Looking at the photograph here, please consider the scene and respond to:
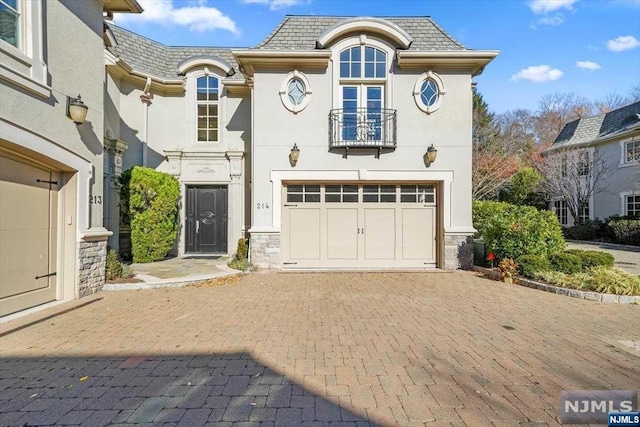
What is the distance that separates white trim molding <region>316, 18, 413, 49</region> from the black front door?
561 cm

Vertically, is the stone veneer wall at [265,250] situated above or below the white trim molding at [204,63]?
below

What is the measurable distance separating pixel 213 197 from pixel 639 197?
20.2 meters

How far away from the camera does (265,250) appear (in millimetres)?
9102

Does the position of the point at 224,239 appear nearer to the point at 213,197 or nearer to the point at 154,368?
the point at 213,197

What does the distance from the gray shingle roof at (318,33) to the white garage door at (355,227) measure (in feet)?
12.9

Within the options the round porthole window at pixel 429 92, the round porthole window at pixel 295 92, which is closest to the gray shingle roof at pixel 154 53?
the round porthole window at pixel 295 92

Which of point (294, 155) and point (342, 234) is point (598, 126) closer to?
point (342, 234)

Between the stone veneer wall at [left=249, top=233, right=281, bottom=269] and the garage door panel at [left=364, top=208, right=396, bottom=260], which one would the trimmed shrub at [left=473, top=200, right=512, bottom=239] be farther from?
the stone veneer wall at [left=249, top=233, right=281, bottom=269]

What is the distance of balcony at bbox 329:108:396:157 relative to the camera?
9047 millimetres

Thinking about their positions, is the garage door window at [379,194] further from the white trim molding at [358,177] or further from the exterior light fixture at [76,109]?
the exterior light fixture at [76,109]

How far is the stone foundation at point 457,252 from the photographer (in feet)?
30.0

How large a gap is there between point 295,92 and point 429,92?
3.76 metres

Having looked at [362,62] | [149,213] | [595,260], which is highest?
[362,62]

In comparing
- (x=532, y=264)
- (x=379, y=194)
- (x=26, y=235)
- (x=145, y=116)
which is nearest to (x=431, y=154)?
(x=379, y=194)
